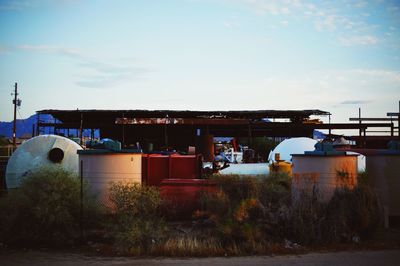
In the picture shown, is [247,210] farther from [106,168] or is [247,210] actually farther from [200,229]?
[106,168]

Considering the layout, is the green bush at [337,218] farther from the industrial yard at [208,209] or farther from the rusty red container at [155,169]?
the rusty red container at [155,169]

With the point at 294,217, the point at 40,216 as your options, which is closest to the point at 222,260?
the point at 294,217

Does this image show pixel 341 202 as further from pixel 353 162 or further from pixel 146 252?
pixel 146 252

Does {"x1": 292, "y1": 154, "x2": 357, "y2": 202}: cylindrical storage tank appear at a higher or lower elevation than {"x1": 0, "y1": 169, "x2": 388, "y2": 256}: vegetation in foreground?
higher

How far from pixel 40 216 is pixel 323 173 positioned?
7464mm

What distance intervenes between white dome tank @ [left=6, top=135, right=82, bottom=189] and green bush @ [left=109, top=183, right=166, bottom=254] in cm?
646

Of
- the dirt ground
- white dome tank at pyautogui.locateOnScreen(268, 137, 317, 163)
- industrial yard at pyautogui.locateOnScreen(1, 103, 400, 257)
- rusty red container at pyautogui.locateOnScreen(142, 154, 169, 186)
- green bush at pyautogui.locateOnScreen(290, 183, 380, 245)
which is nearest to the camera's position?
the dirt ground

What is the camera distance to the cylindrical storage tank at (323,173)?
12.1 metres

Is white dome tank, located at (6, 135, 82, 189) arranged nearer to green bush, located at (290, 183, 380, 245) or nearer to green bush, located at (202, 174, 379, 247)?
green bush, located at (202, 174, 379, 247)

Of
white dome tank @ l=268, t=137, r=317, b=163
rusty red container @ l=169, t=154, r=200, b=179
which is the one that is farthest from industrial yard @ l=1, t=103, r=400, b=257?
white dome tank @ l=268, t=137, r=317, b=163

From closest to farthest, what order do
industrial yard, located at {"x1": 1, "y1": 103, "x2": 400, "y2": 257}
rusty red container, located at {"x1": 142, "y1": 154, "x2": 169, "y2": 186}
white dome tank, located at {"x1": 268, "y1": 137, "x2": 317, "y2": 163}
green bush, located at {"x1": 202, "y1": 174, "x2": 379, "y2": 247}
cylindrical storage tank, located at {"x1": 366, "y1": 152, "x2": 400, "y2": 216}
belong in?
industrial yard, located at {"x1": 1, "y1": 103, "x2": 400, "y2": 257}, green bush, located at {"x1": 202, "y1": 174, "x2": 379, "y2": 247}, cylindrical storage tank, located at {"x1": 366, "y1": 152, "x2": 400, "y2": 216}, rusty red container, located at {"x1": 142, "y1": 154, "x2": 169, "y2": 186}, white dome tank, located at {"x1": 268, "y1": 137, "x2": 317, "y2": 163}

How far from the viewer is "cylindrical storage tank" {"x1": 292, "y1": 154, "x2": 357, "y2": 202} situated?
39.8 feet

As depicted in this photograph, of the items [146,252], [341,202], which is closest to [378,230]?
[341,202]

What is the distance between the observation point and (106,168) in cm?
1388
